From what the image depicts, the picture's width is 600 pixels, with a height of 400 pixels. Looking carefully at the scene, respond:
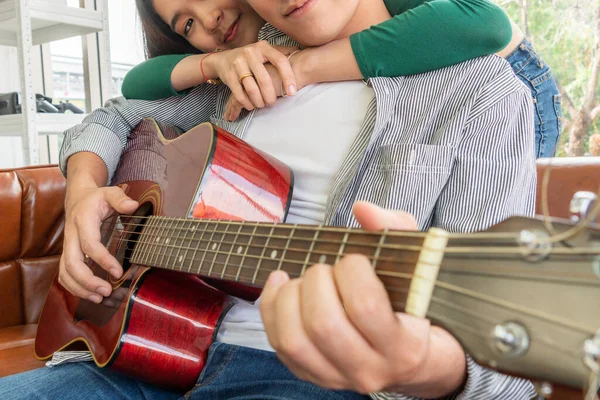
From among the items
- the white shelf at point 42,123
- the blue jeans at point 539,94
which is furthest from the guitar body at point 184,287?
the white shelf at point 42,123

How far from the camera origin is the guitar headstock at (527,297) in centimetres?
29

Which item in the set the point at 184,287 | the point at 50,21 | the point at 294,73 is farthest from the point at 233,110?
the point at 50,21

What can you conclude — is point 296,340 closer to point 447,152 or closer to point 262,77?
point 447,152

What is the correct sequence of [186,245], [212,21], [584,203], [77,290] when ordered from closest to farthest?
1. [584,203]
2. [186,245]
3. [77,290]
4. [212,21]

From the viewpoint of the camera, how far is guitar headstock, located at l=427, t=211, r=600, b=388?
0.29 m

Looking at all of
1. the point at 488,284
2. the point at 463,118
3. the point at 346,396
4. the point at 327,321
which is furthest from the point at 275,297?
the point at 463,118

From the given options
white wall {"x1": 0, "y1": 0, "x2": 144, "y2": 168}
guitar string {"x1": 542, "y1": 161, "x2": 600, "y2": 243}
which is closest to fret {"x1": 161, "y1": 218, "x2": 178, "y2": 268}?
guitar string {"x1": 542, "y1": 161, "x2": 600, "y2": 243}

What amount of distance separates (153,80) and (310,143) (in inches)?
18.7

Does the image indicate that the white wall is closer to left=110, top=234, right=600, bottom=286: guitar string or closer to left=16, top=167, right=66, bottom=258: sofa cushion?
left=16, top=167, right=66, bottom=258: sofa cushion

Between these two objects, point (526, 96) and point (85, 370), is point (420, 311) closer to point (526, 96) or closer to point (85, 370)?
point (526, 96)

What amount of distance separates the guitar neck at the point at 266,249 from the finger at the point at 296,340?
5cm

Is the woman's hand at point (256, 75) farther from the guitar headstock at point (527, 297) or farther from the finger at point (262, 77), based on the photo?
the guitar headstock at point (527, 297)

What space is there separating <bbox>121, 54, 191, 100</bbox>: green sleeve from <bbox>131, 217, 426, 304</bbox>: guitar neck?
0.50 m

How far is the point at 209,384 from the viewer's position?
0.74 meters
